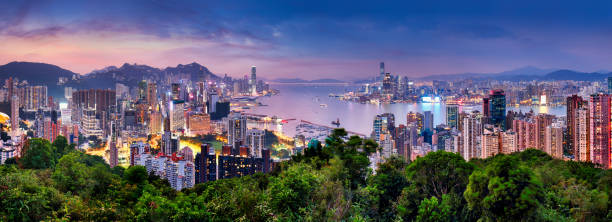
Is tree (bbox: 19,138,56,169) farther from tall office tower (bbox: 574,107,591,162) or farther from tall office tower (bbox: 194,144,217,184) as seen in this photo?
tall office tower (bbox: 574,107,591,162)

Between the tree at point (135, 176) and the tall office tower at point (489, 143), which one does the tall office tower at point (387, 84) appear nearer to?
the tall office tower at point (489, 143)

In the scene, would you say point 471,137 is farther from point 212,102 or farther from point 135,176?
point 212,102

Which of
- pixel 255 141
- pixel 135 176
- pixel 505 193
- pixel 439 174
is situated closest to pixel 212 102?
pixel 255 141

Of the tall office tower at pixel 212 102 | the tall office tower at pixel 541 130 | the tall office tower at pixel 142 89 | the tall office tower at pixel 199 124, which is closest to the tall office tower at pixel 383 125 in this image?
the tall office tower at pixel 541 130

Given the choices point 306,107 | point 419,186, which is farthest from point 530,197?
point 306,107

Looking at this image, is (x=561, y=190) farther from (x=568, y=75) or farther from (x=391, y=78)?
(x=391, y=78)

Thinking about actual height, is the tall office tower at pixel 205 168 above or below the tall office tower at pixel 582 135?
below
